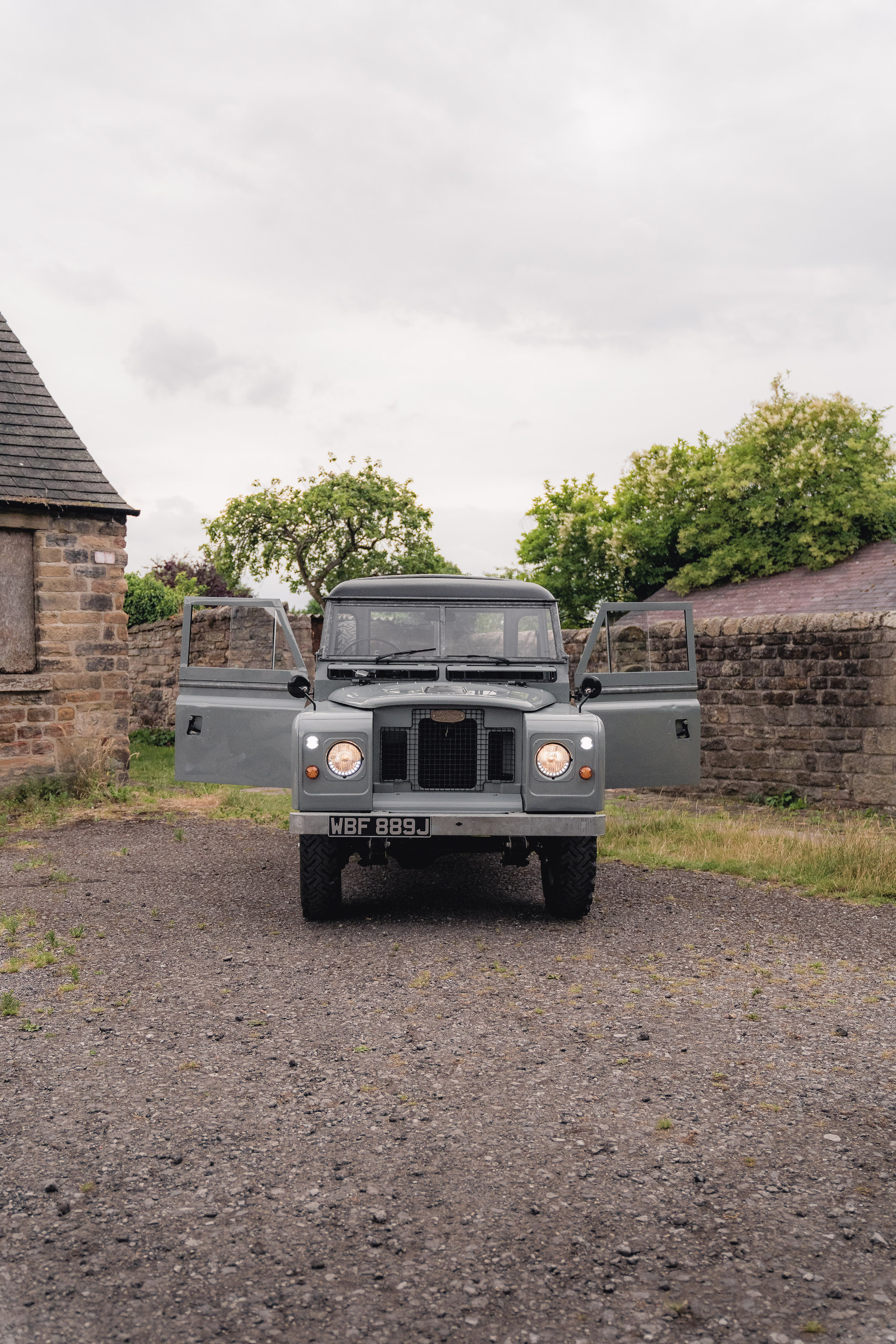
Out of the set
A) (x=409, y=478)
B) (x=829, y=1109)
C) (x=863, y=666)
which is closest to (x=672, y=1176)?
(x=829, y=1109)

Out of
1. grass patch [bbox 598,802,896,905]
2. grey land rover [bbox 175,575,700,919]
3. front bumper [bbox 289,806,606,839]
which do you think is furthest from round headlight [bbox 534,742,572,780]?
grass patch [bbox 598,802,896,905]

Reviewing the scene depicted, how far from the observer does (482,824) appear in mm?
5785

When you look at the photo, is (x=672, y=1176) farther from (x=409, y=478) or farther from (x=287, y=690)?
(x=409, y=478)

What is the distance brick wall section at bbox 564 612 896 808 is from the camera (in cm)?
1092


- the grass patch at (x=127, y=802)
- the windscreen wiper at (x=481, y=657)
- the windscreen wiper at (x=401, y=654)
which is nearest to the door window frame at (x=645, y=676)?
the windscreen wiper at (x=481, y=657)

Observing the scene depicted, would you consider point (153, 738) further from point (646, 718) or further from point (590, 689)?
point (590, 689)

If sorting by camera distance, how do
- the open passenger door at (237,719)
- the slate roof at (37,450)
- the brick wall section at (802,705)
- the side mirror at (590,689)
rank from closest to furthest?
the side mirror at (590,689) < the open passenger door at (237,719) < the brick wall section at (802,705) < the slate roof at (37,450)

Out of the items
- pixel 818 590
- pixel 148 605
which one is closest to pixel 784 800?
pixel 818 590

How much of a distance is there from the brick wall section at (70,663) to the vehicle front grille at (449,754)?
687 centimetres

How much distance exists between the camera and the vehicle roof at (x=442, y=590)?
713 cm

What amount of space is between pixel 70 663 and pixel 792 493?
1535 cm

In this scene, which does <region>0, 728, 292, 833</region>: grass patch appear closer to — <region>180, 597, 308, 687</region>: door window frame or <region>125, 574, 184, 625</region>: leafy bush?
<region>180, 597, 308, 687</region>: door window frame

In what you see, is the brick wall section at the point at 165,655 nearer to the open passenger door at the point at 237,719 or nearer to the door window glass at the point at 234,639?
the door window glass at the point at 234,639

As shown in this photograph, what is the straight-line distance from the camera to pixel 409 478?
35.2 m
